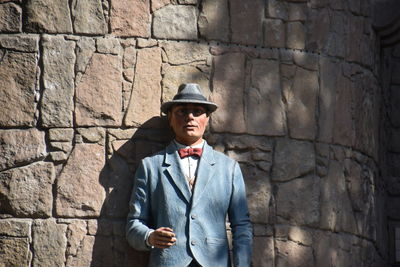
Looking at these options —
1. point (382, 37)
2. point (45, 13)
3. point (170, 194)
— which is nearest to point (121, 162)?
point (170, 194)

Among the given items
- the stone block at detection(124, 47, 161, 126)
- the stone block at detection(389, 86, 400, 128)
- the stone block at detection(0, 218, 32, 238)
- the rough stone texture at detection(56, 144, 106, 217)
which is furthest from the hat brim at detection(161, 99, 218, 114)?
the stone block at detection(389, 86, 400, 128)

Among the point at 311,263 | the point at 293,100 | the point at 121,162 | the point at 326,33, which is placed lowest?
the point at 311,263

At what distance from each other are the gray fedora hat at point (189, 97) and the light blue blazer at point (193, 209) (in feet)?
0.93

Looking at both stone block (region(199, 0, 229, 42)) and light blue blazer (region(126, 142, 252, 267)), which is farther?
stone block (region(199, 0, 229, 42))

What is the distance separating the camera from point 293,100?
362 inches

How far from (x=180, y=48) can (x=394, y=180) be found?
2.86 metres

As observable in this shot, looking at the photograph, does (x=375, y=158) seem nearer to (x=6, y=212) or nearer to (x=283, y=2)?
(x=283, y=2)

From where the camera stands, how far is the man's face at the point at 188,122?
28.3 ft

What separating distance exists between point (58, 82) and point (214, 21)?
1.30 meters

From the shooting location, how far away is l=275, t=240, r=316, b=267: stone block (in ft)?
29.2

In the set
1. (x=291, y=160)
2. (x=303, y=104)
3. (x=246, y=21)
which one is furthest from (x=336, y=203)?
(x=246, y=21)

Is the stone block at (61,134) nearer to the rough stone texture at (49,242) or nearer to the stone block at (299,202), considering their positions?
the rough stone texture at (49,242)

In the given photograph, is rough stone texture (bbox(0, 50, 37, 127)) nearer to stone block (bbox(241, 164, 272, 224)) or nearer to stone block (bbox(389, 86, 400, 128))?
stone block (bbox(241, 164, 272, 224))

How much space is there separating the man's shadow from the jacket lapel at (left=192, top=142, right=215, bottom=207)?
1.36ft
